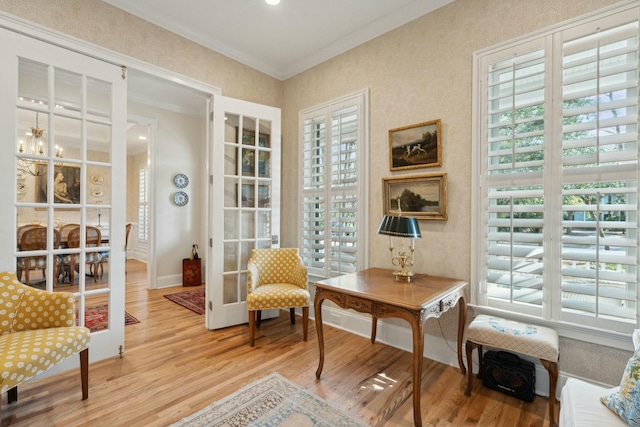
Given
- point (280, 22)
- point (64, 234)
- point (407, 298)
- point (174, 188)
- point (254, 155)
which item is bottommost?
point (407, 298)

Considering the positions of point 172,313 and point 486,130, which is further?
point 172,313

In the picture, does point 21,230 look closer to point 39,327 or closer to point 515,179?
point 39,327

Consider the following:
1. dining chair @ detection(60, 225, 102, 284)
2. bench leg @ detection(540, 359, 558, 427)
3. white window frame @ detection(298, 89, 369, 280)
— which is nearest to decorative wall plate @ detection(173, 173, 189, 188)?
dining chair @ detection(60, 225, 102, 284)

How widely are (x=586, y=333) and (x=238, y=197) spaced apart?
10.5ft

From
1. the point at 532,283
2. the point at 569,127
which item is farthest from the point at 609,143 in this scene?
the point at 532,283

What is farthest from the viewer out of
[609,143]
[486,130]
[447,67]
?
[447,67]

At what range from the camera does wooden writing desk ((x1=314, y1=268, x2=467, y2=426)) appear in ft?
5.48

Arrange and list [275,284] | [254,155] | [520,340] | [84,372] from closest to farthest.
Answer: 1. [520,340]
2. [84,372]
3. [275,284]
4. [254,155]

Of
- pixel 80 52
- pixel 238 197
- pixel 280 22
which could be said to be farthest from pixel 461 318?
pixel 80 52

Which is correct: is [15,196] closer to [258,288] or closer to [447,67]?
[258,288]

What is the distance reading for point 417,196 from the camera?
8.60 ft

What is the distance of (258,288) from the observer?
2979 millimetres

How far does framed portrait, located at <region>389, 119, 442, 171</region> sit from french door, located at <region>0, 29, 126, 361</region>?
8.24ft

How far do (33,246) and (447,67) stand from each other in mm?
3638
